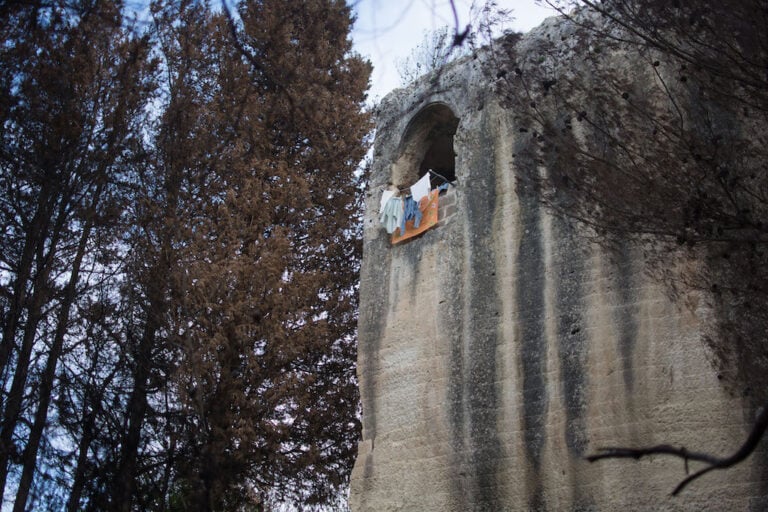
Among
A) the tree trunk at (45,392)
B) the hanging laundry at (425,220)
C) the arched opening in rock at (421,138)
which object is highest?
the arched opening in rock at (421,138)

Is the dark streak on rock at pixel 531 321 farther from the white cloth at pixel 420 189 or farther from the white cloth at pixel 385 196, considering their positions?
the white cloth at pixel 385 196

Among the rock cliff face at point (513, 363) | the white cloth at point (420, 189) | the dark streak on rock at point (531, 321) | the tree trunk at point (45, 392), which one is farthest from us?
the white cloth at point (420, 189)

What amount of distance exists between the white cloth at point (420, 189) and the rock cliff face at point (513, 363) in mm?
282

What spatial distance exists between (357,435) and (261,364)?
5.24ft

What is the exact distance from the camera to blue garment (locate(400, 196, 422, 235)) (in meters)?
10.8

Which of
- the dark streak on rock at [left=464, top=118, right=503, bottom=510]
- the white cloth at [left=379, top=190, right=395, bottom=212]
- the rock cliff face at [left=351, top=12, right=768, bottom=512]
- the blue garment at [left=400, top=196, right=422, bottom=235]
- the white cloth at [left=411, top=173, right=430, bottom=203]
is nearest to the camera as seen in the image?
the rock cliff face at [left=351, top=12, right=768, bottom=512]

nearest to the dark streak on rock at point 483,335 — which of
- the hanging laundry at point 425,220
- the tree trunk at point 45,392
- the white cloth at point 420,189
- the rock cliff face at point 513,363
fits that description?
the rock cliff face at point 513,363

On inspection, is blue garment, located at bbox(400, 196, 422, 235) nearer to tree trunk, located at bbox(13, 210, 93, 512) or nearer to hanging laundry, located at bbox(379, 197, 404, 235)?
hanging laundry, located at bbox(379, 197, 404, 235)

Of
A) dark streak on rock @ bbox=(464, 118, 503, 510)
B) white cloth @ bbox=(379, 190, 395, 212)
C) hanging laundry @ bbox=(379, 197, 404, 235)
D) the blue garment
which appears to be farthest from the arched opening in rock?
dark streak on rock @ bbox=(464, 118, 503, 510)

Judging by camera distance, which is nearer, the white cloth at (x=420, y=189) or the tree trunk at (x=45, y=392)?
the tree trunk at (x=45, y=392)

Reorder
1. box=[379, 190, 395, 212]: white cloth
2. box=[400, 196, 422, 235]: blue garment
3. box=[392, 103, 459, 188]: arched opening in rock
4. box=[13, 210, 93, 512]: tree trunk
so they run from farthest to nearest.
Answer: box=[392, 103, 459, 188]: arched opening in rock < box=[379, 190, 395, 212]: white cloth < box=[400, 196, 422, 235]: blue garment < box=[13, 210, 93, 512]: tree trunk

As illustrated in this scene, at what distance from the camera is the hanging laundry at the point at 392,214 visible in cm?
1095

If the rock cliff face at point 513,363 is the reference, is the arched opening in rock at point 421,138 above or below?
above

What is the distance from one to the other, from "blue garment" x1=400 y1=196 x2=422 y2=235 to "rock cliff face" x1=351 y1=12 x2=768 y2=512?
0.73 ft
